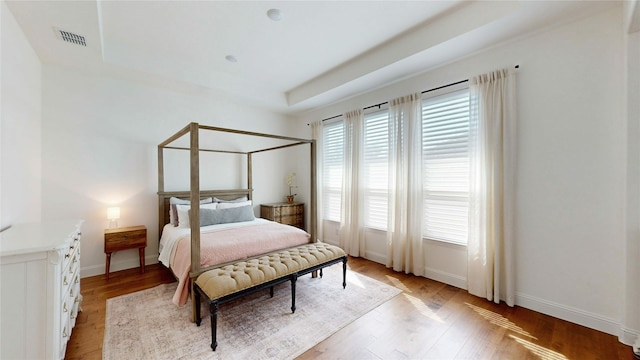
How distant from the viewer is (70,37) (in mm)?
2525

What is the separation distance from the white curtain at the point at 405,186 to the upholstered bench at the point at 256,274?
102 centimetres

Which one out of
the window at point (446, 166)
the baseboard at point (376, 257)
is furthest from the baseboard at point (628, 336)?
the baseboard at point (376, 257)

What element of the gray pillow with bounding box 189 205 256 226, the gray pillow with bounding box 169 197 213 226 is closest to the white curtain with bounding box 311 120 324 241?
the gray pillow with bounding box 189 205 256 226

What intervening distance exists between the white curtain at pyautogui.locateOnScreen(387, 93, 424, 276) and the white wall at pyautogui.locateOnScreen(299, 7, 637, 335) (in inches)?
41.2

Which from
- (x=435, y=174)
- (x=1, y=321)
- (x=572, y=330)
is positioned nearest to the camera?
(x=1, y=321)

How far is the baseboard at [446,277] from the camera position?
298 cm

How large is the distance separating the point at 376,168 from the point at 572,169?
2.21 m

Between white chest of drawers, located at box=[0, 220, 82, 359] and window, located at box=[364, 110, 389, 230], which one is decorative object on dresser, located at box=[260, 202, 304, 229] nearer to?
window, located at box=[364, 110, 389, 230]

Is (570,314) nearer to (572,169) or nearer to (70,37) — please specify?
(572,169)

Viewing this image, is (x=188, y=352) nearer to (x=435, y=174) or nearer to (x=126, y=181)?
(x=126, y=181)

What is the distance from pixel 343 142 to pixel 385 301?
2.69 metres

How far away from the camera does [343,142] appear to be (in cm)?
442

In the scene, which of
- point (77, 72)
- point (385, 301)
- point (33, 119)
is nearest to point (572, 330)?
point (385, 301)

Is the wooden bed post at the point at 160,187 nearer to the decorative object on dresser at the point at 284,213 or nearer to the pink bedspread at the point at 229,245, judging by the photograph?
the pink bedspread at the point at 229,245
